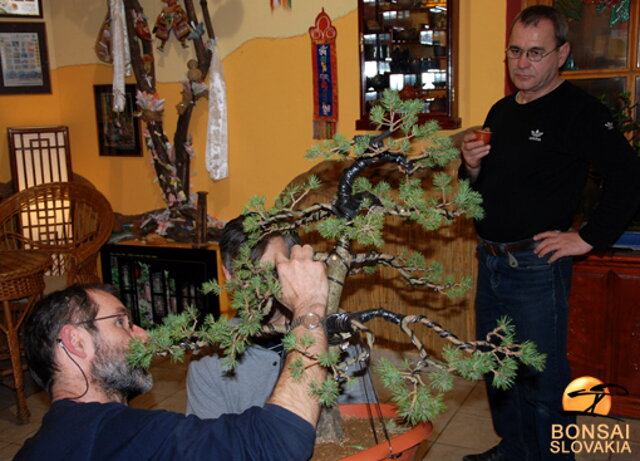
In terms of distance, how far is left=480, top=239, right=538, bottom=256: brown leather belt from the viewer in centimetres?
237

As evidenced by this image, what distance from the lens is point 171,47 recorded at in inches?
172

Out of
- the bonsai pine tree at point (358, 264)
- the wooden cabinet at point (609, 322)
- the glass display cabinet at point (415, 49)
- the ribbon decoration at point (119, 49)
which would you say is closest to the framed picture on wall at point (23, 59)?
the ribbon decoration at point (119, 49)

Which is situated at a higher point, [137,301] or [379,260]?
[379,260]

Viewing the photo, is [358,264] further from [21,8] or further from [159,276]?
[21,8]

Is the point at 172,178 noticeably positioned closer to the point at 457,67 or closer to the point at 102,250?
the point at 102,250

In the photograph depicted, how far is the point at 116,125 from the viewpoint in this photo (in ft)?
15.5

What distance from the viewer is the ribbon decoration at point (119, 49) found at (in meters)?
4.32

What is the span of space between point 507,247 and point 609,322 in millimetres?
978

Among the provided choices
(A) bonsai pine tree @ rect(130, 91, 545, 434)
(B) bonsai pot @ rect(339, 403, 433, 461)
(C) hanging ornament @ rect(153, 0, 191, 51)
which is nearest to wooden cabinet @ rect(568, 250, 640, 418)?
(A) bonsai pine tree @ rect(130, 91, 545, 434)

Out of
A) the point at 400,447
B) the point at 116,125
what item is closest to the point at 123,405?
the point at 400,447

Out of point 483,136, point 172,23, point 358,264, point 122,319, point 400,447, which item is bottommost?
point 400,447

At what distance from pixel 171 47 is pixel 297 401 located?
351 centimetres

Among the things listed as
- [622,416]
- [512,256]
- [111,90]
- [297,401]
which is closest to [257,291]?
[297,401]

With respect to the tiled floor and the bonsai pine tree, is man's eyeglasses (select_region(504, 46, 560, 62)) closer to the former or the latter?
the bonsai pine tree
